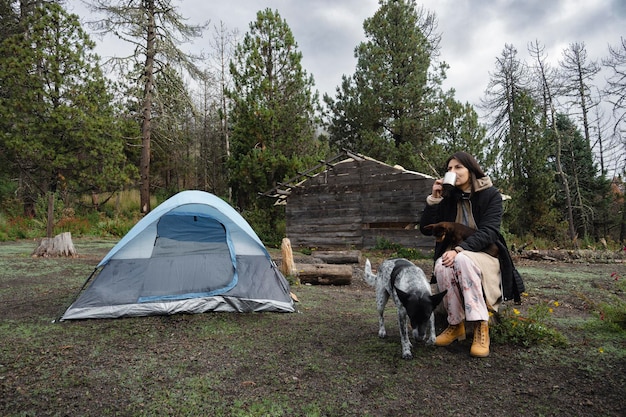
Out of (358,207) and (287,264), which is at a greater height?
(358,207)

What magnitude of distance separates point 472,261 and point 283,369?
5.91 ft

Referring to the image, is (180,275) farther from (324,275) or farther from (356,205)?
(356,205)

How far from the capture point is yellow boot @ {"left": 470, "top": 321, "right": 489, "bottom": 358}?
9.41 ft

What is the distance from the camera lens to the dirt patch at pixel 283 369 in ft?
7.39

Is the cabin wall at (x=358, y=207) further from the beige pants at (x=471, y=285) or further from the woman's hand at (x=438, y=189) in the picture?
the beige pants at (x=471, y=285)

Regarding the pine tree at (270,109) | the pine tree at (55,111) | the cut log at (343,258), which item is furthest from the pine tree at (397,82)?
the pine tree at (55,111)

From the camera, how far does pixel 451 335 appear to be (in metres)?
3.14

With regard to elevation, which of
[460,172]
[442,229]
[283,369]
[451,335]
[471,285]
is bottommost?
[283,369]

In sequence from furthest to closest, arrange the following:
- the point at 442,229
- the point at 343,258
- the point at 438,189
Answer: the point at 343,258 < the point at 438,189 < the point at 442,229

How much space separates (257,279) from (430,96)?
15875 mm

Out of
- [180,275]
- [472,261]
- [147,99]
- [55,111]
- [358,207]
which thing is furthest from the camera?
[147,99]

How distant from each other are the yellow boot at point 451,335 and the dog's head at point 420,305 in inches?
18.0

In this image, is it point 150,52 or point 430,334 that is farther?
point 150,52

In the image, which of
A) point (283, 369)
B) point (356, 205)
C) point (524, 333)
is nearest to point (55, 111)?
point (356, 205)
